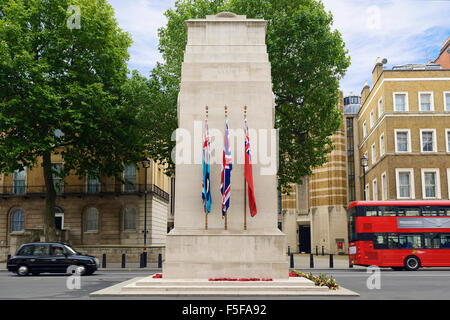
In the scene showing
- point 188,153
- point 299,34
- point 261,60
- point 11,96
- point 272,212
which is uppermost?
point 299,34

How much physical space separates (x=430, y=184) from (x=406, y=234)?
1457 centimetres

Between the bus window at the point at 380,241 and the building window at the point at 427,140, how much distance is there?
52.5ft

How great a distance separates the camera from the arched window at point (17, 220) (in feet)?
130

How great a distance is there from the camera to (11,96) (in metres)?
28.8

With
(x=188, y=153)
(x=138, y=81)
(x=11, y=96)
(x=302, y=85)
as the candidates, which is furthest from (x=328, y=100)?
(x=11, y=96)

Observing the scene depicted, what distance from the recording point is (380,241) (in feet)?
81.2

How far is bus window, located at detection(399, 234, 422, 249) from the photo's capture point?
24.8 meters

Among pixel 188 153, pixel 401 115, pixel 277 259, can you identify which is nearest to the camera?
pixel 277 259

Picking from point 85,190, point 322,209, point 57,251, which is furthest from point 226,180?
point 322,209

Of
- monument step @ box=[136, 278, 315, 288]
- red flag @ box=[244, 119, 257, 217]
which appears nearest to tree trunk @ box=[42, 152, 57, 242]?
monument step @ box=[136, 278, 315, 288]

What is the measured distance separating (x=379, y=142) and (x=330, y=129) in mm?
12887

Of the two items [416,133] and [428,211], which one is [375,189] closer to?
[416,133]

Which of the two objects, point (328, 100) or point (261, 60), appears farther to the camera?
point (328, 100)

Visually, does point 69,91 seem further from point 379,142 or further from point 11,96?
point 379,142
